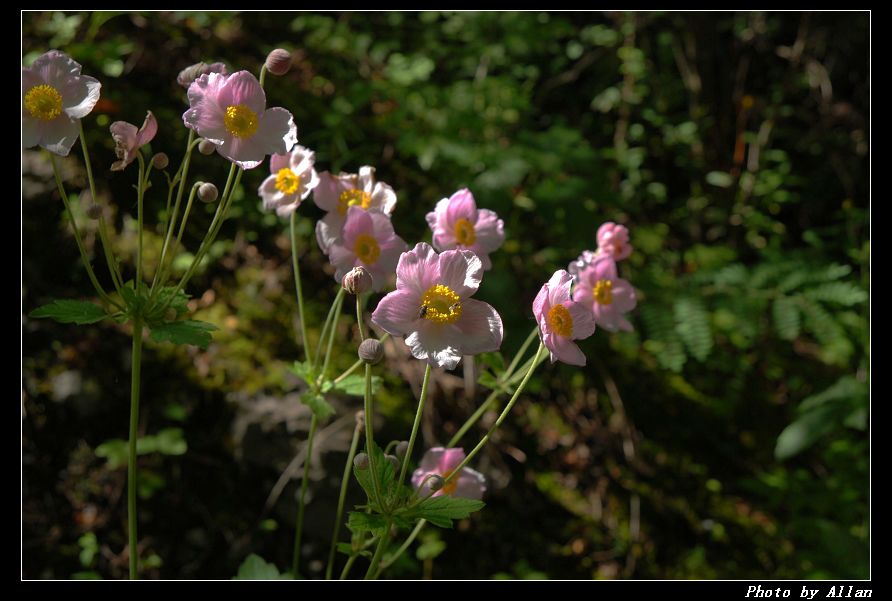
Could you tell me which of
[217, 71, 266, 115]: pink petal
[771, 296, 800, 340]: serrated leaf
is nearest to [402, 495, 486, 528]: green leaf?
[217, 71, 266, 115]: pink petal

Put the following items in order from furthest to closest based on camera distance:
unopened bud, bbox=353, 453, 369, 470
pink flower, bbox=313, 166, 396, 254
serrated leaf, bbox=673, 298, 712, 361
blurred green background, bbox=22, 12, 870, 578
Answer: serrated leaf, bbox=673, 298, 712, 361 → blurred green background, bbox=22, 12, 870, 578 → pink flower, bbox=313, 166, 396, 254 → unopened bud, bbox=353, 453, 369, 470

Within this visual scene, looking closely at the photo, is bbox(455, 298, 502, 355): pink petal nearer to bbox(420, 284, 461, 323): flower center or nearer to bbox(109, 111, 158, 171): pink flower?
bbox(420, 284, 461, 323): flower center

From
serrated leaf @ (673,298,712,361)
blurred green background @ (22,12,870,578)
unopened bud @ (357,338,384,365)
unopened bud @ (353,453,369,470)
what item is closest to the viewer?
unopened bud @ (357,338,384,365)

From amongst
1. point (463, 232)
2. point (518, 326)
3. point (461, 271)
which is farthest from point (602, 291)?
point (518, 326)

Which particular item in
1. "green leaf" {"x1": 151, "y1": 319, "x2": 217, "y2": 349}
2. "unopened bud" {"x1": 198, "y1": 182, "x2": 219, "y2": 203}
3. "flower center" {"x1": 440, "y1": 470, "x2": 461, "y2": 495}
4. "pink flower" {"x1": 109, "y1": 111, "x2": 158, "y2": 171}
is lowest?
"flower center" {"x1": 440, "y1": 470, "x2": 461, "y2": 495}

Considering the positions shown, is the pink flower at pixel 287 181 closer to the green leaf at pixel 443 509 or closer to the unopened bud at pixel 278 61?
the unopened bud at pixel 278 61

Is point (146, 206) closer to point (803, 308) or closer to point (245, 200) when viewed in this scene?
point (245, 200)

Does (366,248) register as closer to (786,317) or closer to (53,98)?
(53,98)

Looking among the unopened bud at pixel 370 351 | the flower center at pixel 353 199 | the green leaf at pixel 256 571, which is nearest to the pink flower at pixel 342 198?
the flower center at pixel 353 199
